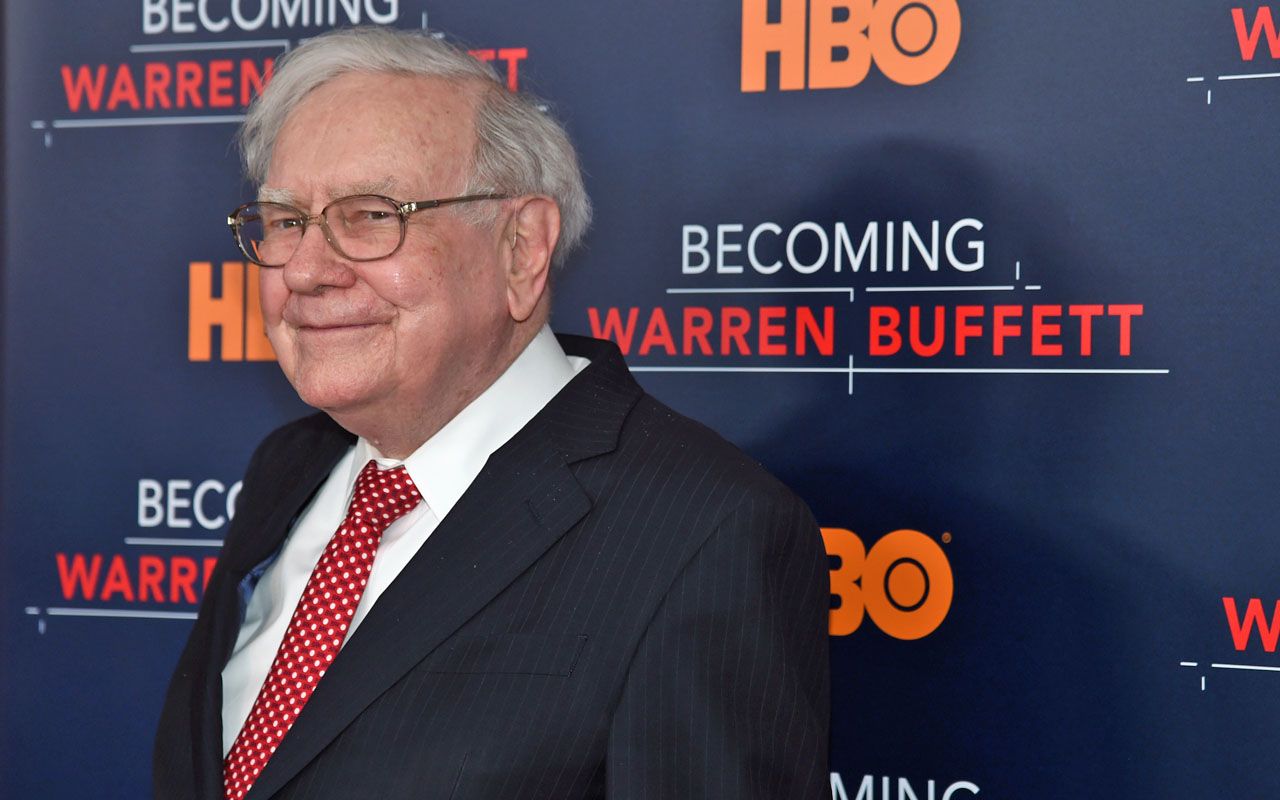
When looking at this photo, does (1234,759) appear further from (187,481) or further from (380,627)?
(187,481)

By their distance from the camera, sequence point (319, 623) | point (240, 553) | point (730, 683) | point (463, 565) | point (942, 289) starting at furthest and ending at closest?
point (942, 289), point (240, 553), point (319, 623), point (463, 565), point (730, 683)

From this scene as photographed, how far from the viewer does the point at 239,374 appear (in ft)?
8.16

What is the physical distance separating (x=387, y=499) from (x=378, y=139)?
1.43ft

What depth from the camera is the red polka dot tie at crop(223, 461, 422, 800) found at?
1.65 m

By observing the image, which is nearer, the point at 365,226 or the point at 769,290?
the point at 365,226

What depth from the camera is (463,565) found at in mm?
1562

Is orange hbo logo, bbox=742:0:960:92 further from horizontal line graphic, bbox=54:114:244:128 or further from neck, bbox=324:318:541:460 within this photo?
horizontal line graphic, bbox=54:114:244:128

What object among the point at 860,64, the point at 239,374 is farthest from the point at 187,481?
the point at 860,64

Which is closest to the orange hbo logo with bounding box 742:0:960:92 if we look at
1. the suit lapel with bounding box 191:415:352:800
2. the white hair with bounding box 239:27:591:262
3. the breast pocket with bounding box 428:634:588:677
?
the white hair with bounding box 239:27:591:262

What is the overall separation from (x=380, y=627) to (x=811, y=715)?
485mm

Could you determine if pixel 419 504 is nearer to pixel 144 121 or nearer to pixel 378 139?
pixel 378 139

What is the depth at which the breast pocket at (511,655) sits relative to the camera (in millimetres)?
1475

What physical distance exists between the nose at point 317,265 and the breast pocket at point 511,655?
0.45 m

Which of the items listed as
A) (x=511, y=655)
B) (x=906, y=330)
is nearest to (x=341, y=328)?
(x=511, y=655)
